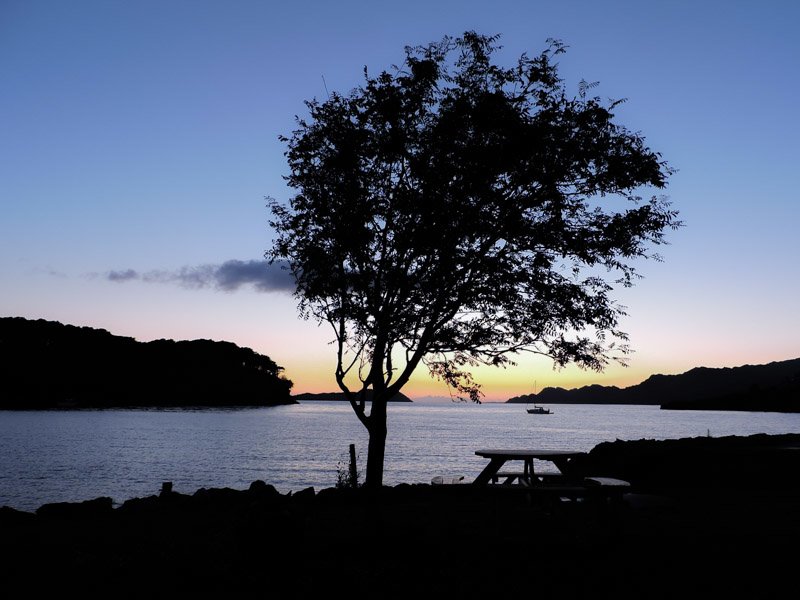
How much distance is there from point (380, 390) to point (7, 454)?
74145 millimetres

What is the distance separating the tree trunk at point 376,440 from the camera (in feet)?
53.3

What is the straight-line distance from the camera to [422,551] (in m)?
11.0

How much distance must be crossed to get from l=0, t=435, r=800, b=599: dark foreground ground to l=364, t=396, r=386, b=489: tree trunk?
106 cm

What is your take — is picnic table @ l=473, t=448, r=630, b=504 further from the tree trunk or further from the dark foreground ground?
the tree trunk

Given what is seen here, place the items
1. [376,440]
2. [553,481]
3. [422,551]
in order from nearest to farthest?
[422,551]
[376,440]
[553,481]

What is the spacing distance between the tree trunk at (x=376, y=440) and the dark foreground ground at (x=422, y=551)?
1060mm

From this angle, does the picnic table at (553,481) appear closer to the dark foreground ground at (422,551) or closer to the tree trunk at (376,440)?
the dark foreground ground at (422,551)

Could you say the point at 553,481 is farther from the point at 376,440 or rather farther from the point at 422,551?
the point at 422,551

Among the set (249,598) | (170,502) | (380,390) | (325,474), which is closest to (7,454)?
(325,474)

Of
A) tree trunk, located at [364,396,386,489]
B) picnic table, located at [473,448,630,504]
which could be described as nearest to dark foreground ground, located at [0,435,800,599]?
picnic table, located at [473,448,630,504]

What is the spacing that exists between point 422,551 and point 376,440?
5.58 metres

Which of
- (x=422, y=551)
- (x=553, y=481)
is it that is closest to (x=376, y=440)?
(x=553, y=481)

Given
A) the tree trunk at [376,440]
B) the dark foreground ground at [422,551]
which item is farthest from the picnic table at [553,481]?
the tree trunk at [376,440]

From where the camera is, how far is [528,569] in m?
9.80
